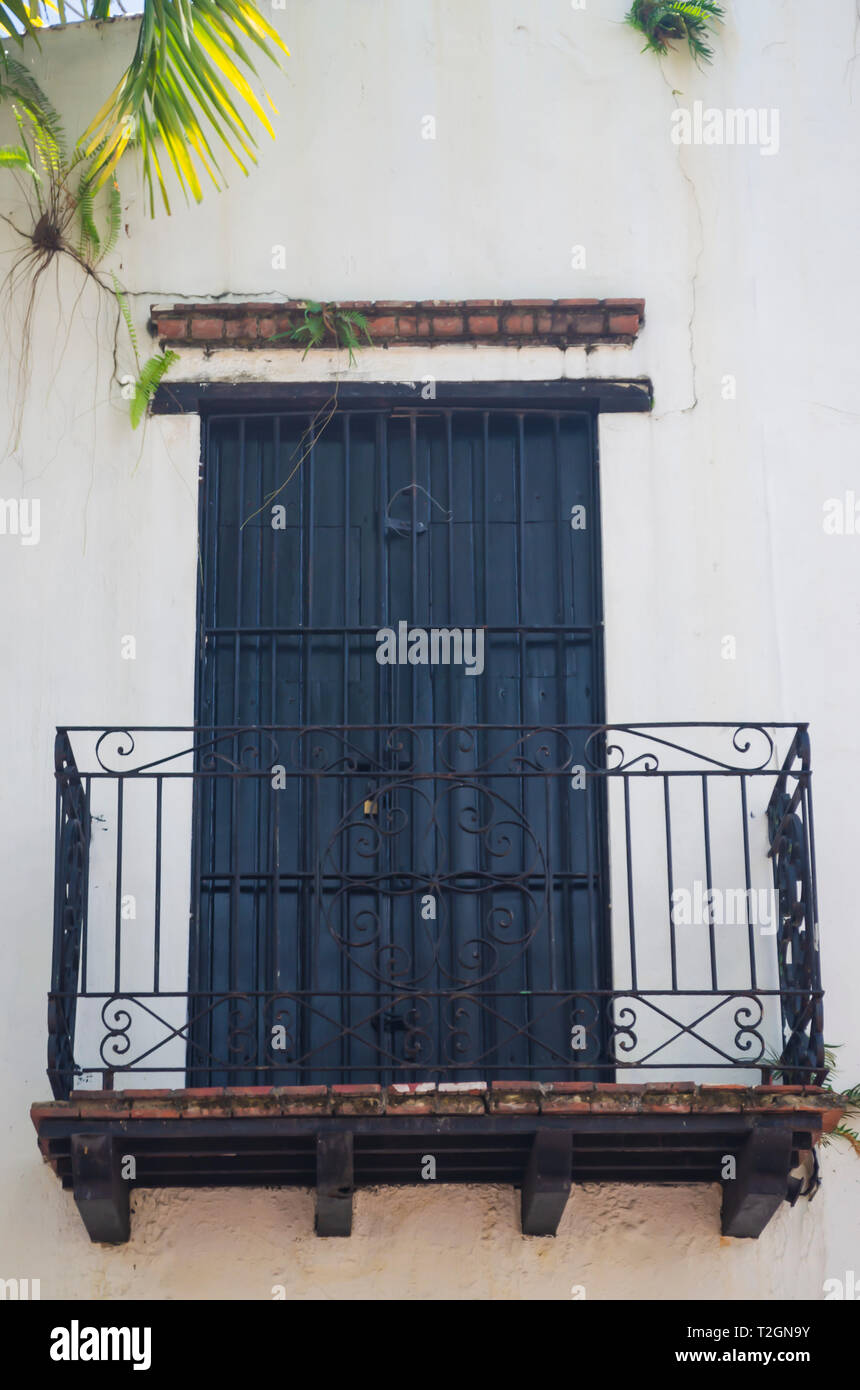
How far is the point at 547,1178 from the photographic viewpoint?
6.54m

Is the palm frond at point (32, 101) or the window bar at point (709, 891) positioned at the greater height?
the palm frond at point (32, 101)

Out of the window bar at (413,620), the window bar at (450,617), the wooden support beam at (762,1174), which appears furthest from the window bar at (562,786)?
the wooden support beam at (762,1174)

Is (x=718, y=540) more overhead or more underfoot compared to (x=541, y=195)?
more underfoot

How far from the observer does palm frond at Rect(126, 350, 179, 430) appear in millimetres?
7816

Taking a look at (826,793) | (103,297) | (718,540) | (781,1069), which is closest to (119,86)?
(103,297)

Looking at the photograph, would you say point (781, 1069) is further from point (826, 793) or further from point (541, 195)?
point (541, 195)

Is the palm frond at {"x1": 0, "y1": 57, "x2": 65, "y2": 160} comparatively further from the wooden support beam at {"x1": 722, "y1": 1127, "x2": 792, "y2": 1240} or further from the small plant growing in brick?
the wooden support beam at {"x1": 722, "y1": 1127, "x2": 792, "y2": 1240}

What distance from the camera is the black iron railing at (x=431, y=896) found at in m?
7.05

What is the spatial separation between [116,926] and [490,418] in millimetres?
2620

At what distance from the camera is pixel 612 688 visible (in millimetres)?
7539

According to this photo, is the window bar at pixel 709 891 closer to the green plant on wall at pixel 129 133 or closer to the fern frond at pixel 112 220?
the green plant on wall at pixel 129 133

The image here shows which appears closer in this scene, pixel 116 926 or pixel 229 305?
pixel 116 926

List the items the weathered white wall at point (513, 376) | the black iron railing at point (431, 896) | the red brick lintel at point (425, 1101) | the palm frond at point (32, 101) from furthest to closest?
1. the palm frond at point (32, 101)
2. the black iron railing at point (431, 896)
3. the weathered white wall at point (513, 376)
4. the red brick lintel at point (425, 1101)

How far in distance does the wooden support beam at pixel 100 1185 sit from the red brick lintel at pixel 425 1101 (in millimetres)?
107
